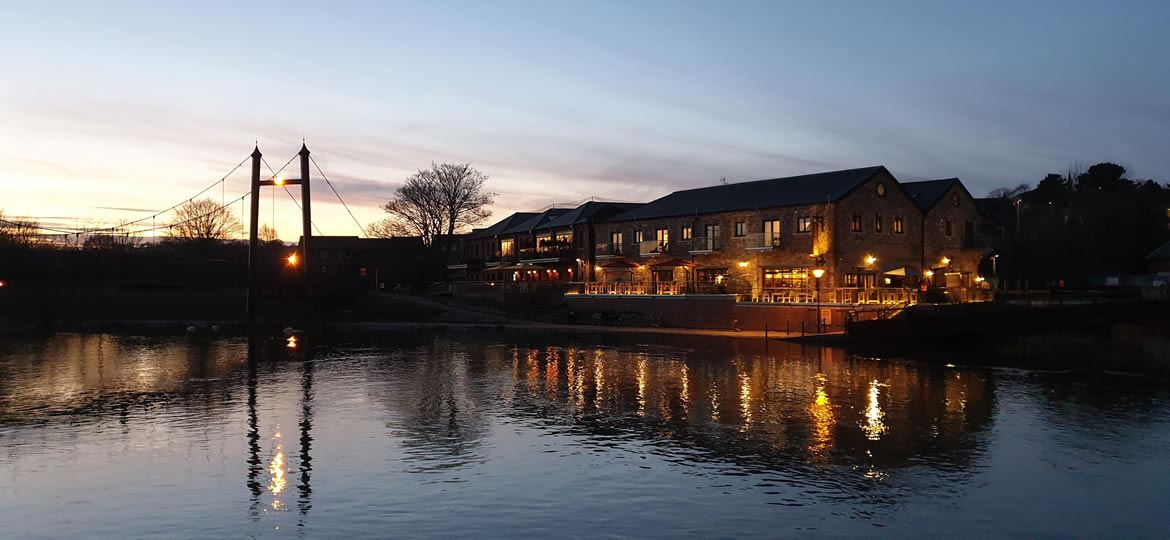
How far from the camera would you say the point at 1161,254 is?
69.1m

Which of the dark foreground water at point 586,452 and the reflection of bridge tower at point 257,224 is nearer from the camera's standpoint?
the dark foreground water at point 586,452

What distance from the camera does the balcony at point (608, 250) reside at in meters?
68.2

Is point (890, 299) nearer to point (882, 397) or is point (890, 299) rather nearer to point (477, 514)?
point (882, 397)

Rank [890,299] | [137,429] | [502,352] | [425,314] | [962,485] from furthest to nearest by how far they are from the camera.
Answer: [425,314]
[890,299]
[502,352]
[137,429]
[962,485]

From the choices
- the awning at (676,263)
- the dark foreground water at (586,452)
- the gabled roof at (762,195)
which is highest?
the gabled roof at (762,195)

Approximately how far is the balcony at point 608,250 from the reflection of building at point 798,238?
0.29 ft

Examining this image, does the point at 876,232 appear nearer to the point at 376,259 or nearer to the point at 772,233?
the point at 772,233

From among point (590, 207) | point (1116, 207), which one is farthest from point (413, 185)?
point (1116, 207)

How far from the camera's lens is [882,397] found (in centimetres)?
2548

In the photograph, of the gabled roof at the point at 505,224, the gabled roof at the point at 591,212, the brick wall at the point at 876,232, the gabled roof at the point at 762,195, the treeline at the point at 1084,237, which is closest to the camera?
the brick wall at the point at 876,232

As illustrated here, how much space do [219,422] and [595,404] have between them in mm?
10726

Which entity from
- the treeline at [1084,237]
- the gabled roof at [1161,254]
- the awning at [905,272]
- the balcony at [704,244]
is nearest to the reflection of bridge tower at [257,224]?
the balcony at [704,244]

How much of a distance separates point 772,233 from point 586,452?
39.7 metres

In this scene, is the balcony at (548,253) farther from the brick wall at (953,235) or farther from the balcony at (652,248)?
the brick wall at (953,235)
